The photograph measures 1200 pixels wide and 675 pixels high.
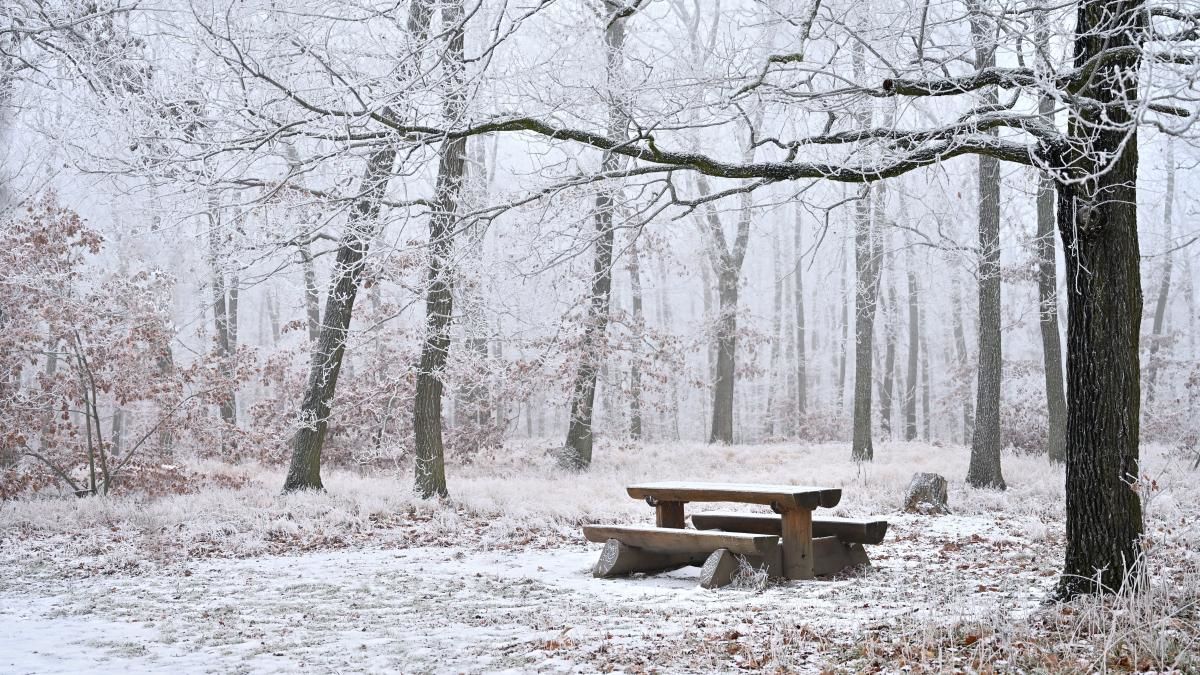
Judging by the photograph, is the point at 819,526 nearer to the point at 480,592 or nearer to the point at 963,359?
the point at 480,592

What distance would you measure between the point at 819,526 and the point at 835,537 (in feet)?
0.56

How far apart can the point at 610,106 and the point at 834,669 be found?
371 centimetres

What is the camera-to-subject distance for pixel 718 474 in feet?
58.1

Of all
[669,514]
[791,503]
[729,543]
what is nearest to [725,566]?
[729,543]

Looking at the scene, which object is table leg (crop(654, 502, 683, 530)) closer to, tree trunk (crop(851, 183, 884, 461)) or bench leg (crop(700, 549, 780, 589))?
bench leg (crop(700, 549, 780, 589))

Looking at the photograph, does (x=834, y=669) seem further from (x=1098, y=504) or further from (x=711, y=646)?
(x=1098, y=504)

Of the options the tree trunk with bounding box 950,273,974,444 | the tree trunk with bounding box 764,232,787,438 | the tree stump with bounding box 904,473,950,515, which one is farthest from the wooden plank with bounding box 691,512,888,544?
the tree trunk with bounding box 764,232,787,438

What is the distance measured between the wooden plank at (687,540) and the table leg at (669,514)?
29.0 inches

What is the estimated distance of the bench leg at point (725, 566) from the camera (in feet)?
23.3

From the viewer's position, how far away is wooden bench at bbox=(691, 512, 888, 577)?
7473 mm

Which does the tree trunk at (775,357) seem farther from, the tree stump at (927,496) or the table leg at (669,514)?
the table leg at (669,514)

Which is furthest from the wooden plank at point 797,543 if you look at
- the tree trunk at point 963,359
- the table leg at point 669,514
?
the tree trunk at point 963,359

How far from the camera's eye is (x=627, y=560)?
777 cm

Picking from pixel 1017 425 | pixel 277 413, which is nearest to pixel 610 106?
pixel 277 413
